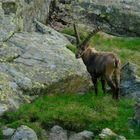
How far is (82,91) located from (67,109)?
3684 mm

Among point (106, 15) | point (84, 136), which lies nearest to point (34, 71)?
point (84, 136)

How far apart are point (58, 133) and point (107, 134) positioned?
1.89 m

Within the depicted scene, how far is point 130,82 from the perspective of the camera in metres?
25.7

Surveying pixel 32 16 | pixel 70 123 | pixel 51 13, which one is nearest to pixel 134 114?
pixel 70 123

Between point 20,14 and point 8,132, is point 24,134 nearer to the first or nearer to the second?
point 8,132

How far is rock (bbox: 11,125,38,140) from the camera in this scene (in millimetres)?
19703

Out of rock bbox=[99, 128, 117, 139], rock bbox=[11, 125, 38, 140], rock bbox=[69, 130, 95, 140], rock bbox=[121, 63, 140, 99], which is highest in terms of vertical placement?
rock bbox=[11, 125, 38, 140]

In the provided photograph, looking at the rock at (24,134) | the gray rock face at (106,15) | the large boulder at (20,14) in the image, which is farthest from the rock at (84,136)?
the gray rock face at (106,15)

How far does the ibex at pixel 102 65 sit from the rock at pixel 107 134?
3762 mm

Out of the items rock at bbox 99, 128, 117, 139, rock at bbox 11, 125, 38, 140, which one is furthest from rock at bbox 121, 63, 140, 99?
rock at bbox 11, 125, 38, 140

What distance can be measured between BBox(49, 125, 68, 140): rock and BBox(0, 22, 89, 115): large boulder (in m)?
2.22

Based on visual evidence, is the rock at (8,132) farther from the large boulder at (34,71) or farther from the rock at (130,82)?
the rock at (130,82)

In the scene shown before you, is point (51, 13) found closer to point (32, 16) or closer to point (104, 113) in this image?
point (32, 16)

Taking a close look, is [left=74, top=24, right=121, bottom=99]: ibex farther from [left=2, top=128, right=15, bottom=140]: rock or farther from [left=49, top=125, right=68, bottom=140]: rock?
[left=2, top=128, right=15, bottom=140]: rock
